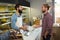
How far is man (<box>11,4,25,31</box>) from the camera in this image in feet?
8.07

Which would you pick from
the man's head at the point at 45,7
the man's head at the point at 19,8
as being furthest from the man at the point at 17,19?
the man's head at the point at 45,7

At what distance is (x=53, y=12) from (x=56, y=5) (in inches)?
5.8

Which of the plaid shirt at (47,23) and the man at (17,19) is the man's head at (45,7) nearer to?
the plaid shirt at (47,23)

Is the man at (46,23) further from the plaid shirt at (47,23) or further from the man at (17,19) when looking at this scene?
the man at (17,19)

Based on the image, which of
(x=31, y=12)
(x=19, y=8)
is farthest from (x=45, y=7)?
(x=19, y=8)

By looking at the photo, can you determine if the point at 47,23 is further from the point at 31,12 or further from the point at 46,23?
the point at 31,12

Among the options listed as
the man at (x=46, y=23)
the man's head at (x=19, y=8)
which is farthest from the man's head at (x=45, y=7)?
the man's head at (x=19, y=8)

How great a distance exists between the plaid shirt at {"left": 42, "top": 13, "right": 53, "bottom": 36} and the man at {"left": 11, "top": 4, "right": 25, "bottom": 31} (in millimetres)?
398

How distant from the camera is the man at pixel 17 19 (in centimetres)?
246

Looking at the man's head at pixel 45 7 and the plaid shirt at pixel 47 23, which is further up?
the man's head at pixel 45 7

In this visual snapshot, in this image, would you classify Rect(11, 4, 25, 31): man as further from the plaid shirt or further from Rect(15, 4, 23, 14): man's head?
the plaid shirt

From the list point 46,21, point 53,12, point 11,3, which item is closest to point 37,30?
point 46,21

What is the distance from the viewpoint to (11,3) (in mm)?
2426

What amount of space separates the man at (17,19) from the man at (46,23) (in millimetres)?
399
